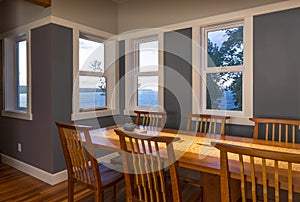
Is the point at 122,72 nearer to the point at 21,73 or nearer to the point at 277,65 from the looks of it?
the point at 21,73

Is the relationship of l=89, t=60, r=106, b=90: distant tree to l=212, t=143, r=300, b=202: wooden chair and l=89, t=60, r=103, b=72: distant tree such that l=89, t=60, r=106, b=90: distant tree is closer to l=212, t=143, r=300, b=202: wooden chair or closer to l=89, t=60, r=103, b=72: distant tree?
l=89, t=60, r=103, b=72: distant tree

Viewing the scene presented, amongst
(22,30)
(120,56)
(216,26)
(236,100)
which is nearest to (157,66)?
(120,56)

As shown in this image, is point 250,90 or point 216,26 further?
point 216,26

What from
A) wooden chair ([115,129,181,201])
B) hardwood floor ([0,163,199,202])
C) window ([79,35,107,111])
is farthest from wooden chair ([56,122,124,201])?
window ([79,35,107,111])

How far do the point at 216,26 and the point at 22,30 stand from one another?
2.73m

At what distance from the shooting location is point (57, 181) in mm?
2844

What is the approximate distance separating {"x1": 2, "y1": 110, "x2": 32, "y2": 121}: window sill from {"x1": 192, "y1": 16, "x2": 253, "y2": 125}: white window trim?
235 cm

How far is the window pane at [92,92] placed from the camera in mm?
3285

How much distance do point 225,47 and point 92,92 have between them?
2104 millimetres

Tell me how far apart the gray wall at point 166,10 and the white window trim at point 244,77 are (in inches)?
6.4

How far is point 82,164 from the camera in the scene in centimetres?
185

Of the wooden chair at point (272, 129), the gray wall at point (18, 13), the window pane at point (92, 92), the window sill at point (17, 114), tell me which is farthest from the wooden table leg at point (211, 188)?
the gray wall at point (18, 13)

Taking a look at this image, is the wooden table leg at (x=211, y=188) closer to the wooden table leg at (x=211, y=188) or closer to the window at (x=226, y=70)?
the wooden table leg at (x=211, y=188)

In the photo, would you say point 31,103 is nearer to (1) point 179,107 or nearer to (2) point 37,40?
(2) point 37,40
